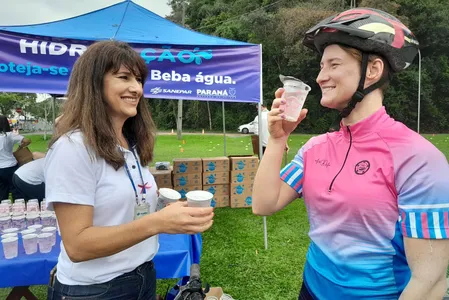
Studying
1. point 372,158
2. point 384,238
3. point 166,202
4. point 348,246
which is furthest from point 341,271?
point 166,202

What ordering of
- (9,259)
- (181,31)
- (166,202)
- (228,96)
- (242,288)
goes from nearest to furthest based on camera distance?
(166,202) < (9,259) < (242,288) < (228,96) < (181,31)

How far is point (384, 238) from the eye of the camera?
3.62ft

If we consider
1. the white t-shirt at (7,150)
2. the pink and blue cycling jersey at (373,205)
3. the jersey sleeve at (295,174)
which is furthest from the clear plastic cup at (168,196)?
the white t-shirt at (7,150)

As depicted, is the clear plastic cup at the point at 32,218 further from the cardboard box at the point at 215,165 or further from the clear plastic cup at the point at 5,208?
the cardboard box at the point at 215,165

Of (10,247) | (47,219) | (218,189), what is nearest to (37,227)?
(47,219)

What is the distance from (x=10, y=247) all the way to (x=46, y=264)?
269mm

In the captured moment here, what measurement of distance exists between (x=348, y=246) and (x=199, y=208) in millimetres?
585

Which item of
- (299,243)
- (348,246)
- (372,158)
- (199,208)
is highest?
(372,158)

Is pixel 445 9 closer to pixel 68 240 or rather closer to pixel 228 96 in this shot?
pixel 228 96

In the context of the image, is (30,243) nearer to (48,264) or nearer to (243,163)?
(48,264)

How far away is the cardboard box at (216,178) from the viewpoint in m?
6.04

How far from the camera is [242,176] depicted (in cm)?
618

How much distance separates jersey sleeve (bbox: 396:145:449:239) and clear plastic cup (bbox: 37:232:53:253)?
2282mm

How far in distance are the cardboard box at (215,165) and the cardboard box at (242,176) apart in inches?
7.8
